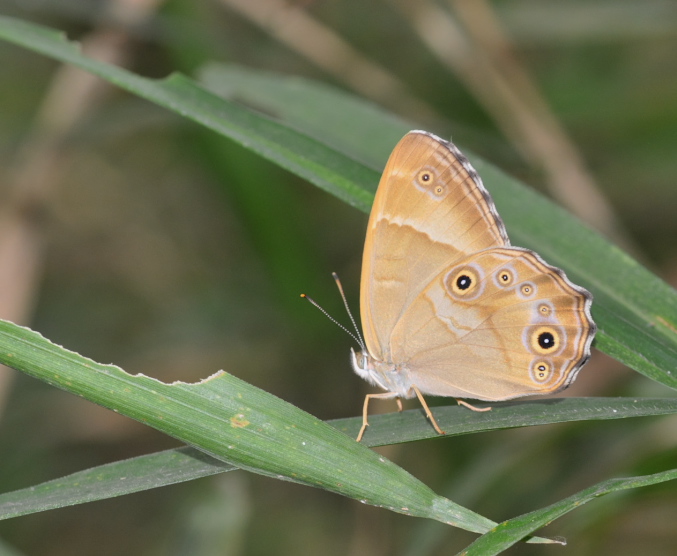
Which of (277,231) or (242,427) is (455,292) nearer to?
(242,427)

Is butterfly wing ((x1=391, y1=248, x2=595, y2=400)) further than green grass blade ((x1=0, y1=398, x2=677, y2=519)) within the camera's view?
Yes

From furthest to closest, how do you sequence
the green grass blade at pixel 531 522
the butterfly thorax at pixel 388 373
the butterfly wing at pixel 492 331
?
the butterfly thorax at pixel 388 373, the butterfly wing at pixel 492 331, the green grass blade at pixel 531 522

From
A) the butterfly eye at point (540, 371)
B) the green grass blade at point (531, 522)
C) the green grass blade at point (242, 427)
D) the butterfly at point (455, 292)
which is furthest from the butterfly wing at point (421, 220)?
the green grass blade at point (531, 522)

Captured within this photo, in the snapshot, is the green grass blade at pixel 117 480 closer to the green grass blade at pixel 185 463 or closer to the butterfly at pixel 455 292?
the green grass blade at pixel 185 463

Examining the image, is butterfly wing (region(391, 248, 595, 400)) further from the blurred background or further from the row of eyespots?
the blurred background

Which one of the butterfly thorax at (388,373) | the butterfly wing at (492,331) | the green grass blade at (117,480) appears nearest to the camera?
the green grass blade at (117,480)

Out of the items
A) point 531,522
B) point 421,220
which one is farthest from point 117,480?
point 421,220

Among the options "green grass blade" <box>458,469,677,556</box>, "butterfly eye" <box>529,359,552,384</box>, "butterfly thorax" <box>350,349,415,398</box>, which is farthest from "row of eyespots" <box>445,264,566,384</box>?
"green grass blade" <box>458,469,677,556</box>

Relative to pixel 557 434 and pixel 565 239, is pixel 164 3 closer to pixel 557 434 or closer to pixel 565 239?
pixel 565 239
